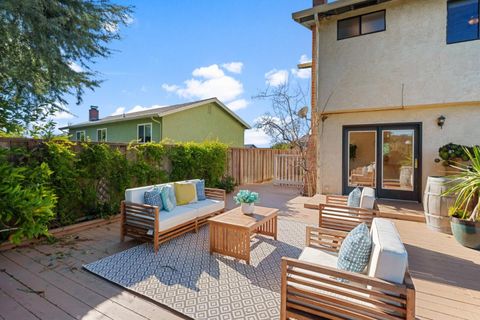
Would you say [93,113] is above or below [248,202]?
above

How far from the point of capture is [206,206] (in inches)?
206

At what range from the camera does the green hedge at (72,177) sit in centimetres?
304

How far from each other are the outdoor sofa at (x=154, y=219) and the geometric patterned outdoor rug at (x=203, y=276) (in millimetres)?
216

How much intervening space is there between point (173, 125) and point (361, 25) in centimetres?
937

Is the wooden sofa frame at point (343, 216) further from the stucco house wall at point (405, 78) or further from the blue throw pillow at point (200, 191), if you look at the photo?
the stucco house wall at point (405, 78)

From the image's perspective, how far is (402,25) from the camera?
654 cm

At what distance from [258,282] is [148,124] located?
11508mm

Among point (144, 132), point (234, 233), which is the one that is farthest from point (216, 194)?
point (144, 132)

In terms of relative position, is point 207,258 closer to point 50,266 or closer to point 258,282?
point 258,282

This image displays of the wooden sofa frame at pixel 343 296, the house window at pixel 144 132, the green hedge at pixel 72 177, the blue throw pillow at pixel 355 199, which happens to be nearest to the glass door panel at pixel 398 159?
the blue throw pillow at pixel 355 199

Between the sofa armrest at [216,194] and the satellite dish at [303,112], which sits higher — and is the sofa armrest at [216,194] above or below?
below

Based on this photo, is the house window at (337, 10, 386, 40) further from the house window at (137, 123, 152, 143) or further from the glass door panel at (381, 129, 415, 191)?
the house window at (137, 123, 152, 143)

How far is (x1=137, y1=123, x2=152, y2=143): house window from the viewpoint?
12883mm

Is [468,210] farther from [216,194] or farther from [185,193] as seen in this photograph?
[185,193]
